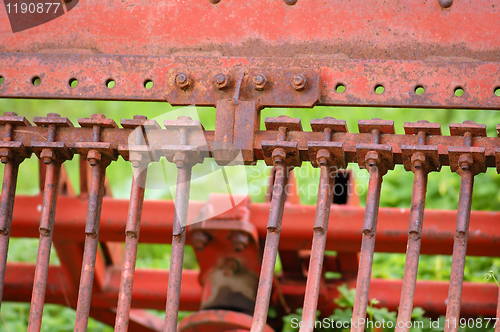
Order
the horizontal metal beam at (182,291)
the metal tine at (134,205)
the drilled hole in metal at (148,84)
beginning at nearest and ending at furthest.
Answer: the metal tine at (134,205) < the drilled hole in metal at (148,84) < the horizontal metal beam at (182,291)

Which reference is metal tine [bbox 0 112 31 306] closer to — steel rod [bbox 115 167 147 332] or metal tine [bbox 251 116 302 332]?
steel rod [bbox 115 167 147 332]

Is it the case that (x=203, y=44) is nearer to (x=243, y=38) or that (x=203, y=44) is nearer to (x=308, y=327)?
(x=243, y=38)

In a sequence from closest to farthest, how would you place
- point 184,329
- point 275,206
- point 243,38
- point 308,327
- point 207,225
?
point 308,327, point 275,206, point 243,38, point 184,329, point 207,225

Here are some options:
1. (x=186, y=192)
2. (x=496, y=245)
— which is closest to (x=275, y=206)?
(x=186, y=192)

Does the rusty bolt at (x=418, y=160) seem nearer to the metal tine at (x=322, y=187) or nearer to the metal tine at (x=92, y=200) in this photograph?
the metal tine at (x=322, y=187)

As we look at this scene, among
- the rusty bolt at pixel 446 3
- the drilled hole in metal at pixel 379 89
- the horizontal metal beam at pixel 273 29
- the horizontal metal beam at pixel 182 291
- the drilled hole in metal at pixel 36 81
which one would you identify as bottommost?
the horizontal metal beam at pixel 182 291

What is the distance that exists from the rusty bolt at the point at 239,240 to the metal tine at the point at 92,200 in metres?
1.02

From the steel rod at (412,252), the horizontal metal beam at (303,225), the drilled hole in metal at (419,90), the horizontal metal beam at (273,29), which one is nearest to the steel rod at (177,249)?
the horizontal metal beam at (273,29)

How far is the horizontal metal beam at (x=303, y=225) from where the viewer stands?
331cm

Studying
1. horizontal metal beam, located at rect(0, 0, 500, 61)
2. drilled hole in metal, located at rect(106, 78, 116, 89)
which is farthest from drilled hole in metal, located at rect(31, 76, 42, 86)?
drilled hole in metal, located at rect(106, 78, 116, 89)

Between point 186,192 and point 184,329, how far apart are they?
3.15ft

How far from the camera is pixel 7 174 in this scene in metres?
2.44

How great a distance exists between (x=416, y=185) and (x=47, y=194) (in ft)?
4.34

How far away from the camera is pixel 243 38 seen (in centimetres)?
254
